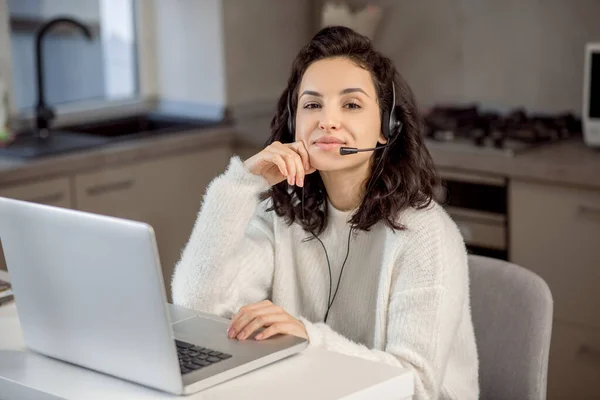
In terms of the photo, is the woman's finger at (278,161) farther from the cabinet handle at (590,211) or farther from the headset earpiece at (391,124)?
the cabinet handle at (590,211)

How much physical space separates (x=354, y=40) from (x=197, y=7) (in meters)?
1.89

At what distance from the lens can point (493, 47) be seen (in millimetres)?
3457

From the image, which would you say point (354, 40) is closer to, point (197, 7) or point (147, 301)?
point (147, 301)

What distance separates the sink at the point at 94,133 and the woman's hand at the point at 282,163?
131 cm

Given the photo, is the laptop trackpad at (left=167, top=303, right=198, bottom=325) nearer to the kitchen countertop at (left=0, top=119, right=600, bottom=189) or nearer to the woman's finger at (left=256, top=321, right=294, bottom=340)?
the woman's finger at (left=256, top=321, right=294, bottom=340)

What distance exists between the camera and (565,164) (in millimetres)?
2736

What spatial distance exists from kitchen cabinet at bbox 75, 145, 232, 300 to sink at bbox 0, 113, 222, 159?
10 centimetres

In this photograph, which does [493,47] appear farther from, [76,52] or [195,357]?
[195,357]

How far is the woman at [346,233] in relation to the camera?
1.60 meters

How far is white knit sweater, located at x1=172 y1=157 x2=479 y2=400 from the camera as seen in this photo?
1.57m

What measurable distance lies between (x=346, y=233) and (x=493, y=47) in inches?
71.6

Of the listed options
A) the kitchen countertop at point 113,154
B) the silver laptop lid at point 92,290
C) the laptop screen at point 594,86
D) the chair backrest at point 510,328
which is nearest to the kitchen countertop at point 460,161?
the kitchen countertop at point 113,154

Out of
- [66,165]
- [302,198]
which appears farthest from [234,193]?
[66,165]

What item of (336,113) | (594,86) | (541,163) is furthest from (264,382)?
(594,86)
